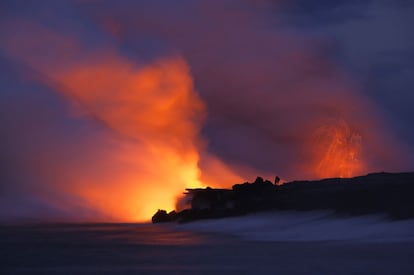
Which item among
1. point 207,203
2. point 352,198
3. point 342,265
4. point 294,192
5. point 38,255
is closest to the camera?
point 342,265

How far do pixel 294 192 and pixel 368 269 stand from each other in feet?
306

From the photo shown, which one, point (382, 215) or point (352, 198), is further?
point (352, 198)

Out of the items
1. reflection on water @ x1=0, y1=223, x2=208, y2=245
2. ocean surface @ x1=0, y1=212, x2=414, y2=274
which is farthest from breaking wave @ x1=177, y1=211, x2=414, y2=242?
reflection on water @ x1=0, y1=223, x2=208, y2=245

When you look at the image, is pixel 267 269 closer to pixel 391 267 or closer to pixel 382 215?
pixel 391 267

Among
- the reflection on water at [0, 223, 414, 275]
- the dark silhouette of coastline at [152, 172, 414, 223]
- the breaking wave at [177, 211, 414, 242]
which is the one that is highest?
the dark silhouette of coastline at [152, 172, 414, 223]

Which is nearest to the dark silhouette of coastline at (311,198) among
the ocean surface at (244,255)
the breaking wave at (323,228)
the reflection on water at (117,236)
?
the breaking wave at (323,228)

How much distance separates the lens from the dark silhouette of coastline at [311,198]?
288 ft

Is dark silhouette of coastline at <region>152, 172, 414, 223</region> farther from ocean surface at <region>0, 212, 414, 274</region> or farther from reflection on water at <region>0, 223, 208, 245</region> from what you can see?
reflection on water at <region>0, 223, 208, 245</region>

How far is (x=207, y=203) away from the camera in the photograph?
5684 inches

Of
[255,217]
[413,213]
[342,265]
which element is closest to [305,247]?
[342,265]

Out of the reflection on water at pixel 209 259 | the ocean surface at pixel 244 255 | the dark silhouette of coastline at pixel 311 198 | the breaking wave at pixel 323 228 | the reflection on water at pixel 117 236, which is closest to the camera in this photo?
the reflection on water at pixel 209 259

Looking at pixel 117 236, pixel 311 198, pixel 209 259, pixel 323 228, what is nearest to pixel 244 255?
pixel 209 259

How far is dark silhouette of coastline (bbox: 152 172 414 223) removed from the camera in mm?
87812

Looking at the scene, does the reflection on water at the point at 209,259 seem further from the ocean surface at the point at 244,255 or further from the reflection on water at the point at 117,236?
the reflection on water at the point at 117,236
